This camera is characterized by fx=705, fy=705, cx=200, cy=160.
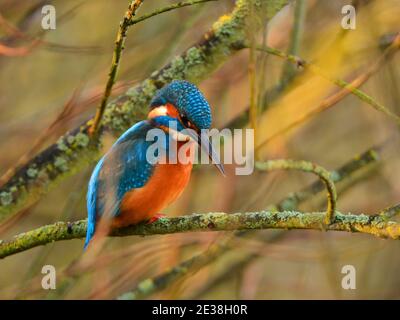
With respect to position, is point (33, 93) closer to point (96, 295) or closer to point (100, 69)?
point (100, 69)

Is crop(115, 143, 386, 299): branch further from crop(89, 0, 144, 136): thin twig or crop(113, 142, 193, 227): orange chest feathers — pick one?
crop(89, 0, 144, 136): thin twig

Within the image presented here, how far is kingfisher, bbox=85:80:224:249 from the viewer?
2.59 m

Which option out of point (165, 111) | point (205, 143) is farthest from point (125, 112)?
point (205, 143)

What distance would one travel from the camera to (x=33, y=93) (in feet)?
16.3

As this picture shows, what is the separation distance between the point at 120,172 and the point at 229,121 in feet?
3.20

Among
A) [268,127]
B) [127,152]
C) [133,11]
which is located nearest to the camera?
[133,11]

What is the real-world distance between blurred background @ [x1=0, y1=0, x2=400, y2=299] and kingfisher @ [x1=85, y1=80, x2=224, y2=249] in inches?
11.6

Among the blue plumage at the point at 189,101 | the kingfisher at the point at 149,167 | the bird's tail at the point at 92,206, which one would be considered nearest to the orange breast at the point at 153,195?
the kingfisher at the point at 149,167

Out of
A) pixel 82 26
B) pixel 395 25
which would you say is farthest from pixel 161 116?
pixel 82 26

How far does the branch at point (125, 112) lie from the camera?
9.23ft

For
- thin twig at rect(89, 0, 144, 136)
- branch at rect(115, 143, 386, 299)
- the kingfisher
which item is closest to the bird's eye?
the kingfisher

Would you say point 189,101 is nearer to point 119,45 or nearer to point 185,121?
point 185,121

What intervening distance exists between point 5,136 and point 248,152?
61.9 inches

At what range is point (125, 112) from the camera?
298 centimetres
